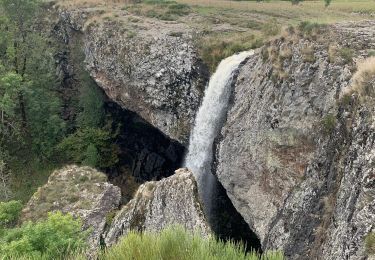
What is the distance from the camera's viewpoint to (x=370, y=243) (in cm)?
1002

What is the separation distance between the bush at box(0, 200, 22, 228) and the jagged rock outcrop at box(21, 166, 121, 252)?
0.39 meters

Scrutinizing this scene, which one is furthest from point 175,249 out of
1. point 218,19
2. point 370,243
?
point 218,19

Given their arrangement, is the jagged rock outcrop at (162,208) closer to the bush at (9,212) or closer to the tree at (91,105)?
the bush at (9,212)

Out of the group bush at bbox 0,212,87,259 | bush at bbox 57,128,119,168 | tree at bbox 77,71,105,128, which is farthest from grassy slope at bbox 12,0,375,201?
bush at bbox 0,212,87,259

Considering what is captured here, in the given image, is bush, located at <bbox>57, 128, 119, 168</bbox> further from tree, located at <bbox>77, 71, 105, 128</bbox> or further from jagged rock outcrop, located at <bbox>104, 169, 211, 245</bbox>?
jagged rock outcrop, located at <bbox>104, 169, 211, 245</bbox>

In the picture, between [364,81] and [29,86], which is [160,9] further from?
[364,81]

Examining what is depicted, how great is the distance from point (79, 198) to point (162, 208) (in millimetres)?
6580

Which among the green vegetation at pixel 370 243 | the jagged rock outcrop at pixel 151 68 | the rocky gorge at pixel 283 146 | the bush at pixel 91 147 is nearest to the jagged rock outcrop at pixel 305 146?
the rocky gorge at pixel 283 146

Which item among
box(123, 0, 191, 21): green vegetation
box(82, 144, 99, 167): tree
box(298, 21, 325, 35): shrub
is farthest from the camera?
box(123, 0, 191, 21): green vegetation

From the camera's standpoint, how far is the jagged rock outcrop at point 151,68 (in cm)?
2697

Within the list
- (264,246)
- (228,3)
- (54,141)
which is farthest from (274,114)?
(228,3)

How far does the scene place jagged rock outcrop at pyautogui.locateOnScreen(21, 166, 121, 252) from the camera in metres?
20.9

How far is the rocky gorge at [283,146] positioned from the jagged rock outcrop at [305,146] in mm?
42

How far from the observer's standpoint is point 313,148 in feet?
51.7
